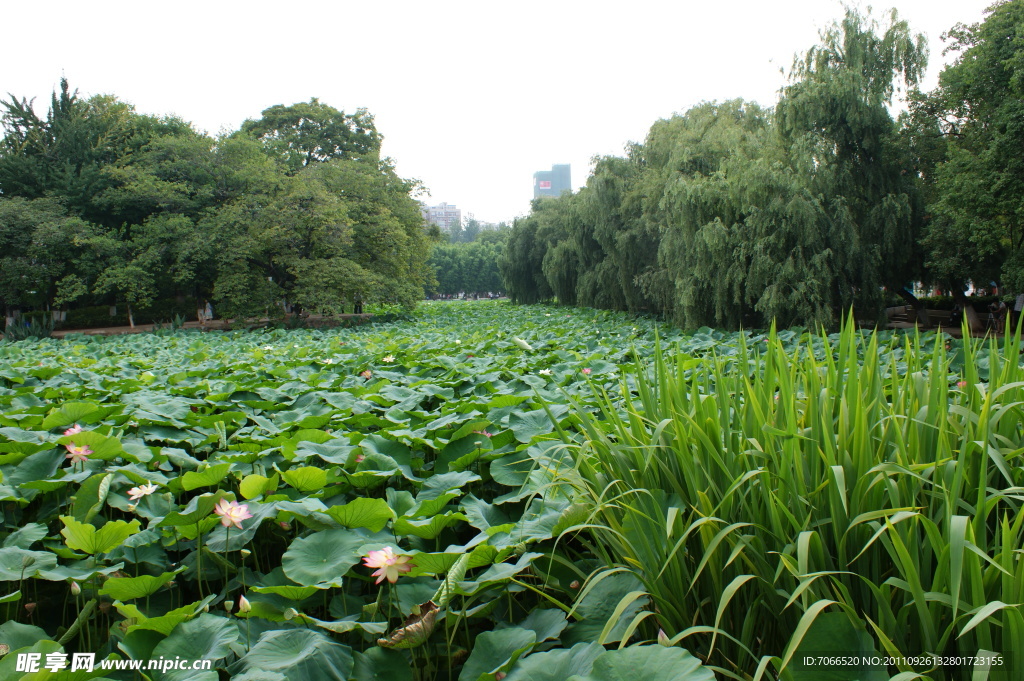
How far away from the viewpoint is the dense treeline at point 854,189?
670 cm

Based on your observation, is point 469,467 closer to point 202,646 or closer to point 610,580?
point 610,580

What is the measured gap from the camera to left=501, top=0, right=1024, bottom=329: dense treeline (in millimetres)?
6699

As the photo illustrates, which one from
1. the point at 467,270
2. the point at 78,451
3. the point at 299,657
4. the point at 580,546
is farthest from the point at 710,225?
the point at 467,270

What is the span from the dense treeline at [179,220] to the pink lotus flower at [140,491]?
11701 millimetres

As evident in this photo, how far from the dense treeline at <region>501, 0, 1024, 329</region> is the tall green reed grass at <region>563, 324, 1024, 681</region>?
5654 mm

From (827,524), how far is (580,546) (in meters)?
0.65

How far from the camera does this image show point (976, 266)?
830 cm

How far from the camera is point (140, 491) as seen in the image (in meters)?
1.64

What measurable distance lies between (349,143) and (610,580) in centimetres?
2377

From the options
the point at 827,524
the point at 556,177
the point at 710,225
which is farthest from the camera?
the point at 556,177

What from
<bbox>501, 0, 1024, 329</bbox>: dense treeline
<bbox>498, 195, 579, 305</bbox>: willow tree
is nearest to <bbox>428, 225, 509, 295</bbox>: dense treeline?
<bbox>498, 195, 579, 305</bbox>: willow tree

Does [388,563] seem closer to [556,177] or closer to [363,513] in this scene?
[363,513]

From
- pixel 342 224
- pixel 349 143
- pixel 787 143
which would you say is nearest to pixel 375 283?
pixel 342 224

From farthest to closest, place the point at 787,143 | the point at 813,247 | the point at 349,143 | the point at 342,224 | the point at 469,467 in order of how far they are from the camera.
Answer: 1. the point at 349,143
2. the point at 342,224
3. the point at 787,143
4. the point at 813,247
5. the point at 469,467
